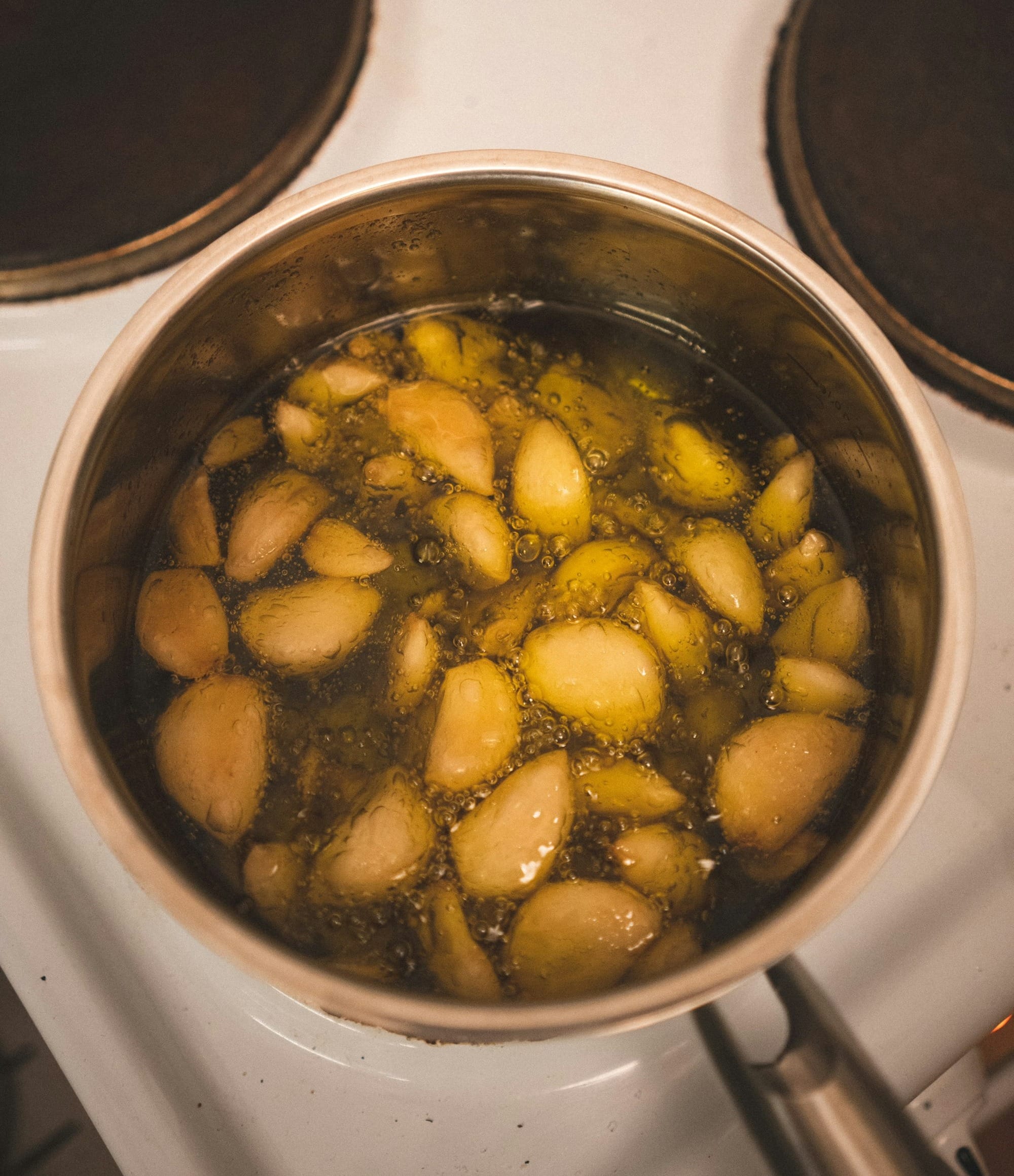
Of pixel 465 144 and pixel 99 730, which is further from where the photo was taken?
pixel 465 144

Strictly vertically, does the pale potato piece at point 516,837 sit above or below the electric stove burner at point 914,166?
below

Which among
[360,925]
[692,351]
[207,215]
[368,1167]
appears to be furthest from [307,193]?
[368,1167]

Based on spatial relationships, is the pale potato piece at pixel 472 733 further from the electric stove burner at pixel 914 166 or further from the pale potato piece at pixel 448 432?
the electric stove burner at pixel 914 166

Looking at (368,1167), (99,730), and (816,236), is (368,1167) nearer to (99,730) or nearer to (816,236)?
(99,730)

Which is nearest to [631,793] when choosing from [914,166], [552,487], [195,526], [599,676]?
[599,676]

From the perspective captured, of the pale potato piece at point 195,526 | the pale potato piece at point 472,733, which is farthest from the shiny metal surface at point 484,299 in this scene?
the pale potato piece at point 472,733

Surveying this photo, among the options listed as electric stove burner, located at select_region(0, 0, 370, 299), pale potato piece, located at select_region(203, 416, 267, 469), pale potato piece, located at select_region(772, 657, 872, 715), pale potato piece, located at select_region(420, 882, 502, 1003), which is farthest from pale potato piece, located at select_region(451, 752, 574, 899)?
electric stove burner, located at select_region(0, 0, 370, 299)
